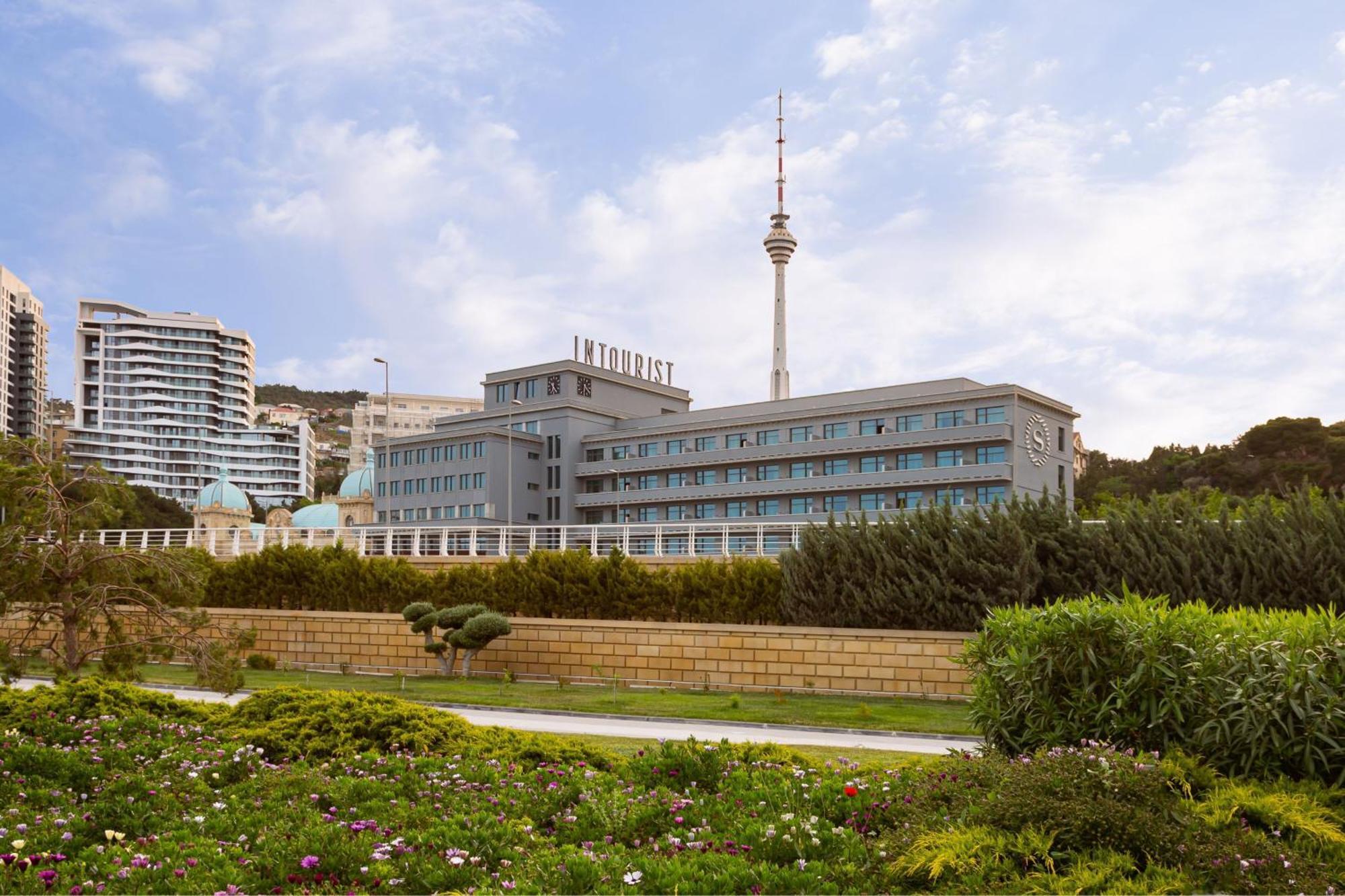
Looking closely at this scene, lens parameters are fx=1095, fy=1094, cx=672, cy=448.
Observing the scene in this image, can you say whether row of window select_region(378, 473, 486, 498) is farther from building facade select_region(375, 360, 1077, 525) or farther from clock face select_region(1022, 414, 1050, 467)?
clock face select_region(1022, 414, 1050, 467)

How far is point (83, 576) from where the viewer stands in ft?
54.2

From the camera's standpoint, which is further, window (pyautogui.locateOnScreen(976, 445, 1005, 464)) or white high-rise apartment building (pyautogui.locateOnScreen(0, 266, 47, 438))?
white high-rise apartment building (pyautogui.locateOnScreen(0, 266, 47, 438))

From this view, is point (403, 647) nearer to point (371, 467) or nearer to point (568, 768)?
point (568, 768)

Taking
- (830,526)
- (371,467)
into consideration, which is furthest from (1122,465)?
(830,526)

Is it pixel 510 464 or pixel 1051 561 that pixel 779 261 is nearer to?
pixel 510 464

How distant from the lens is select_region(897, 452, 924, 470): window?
6612 centimetres

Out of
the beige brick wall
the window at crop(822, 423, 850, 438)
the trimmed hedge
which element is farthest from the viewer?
the window at crop(822, 423, 850, 438)

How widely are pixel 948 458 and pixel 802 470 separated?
31.7ft

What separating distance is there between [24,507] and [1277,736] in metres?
16.1

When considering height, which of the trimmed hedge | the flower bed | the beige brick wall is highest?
the trimmed hedge

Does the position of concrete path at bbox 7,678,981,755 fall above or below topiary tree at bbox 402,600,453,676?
below

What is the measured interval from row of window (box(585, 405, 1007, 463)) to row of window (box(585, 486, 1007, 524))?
380 cm

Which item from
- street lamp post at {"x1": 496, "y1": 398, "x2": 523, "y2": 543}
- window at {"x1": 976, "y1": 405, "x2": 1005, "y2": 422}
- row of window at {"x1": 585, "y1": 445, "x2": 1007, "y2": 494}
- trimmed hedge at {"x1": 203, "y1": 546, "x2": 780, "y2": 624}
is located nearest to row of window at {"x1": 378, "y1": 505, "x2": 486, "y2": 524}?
street lamp post at {"x1": 496, "y1": 398, "x2": 523, "y2": 543}

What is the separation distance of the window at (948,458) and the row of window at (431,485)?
3032 centimetres
